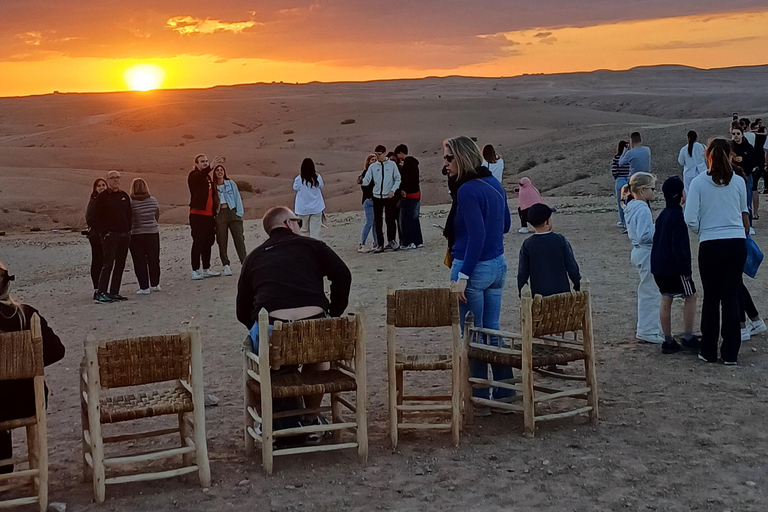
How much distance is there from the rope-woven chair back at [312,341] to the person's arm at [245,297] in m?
0.65

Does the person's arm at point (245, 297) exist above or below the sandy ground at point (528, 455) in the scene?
above

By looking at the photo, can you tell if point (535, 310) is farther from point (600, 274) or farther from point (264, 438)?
point (600, 274)

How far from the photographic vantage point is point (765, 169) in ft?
60.3

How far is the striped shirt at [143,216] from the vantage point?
12.6m

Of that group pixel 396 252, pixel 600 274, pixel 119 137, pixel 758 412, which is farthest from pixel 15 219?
pixel 119 137

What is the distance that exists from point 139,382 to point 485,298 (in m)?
2.66

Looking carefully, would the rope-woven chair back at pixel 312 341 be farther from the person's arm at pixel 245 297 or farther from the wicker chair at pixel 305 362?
the person's arm at pixel 245 297

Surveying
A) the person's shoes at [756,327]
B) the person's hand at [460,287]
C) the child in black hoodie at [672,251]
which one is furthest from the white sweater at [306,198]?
the person's hand at [460,287]

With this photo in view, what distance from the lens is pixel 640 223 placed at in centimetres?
835

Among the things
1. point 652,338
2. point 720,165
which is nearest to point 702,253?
point 720,165

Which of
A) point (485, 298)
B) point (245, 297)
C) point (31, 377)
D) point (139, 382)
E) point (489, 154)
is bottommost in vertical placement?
point (139, 382)

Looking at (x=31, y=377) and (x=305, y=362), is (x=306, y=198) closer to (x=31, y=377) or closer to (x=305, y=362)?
(x=305, y=362)

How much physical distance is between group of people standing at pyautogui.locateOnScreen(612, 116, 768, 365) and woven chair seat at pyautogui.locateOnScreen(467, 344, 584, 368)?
1953 mm

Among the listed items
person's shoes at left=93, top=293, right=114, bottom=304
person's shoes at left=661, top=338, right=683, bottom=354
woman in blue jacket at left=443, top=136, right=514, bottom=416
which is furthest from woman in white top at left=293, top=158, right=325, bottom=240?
woman in blue jacket at left=443, top=136, right=514, bottom=416
